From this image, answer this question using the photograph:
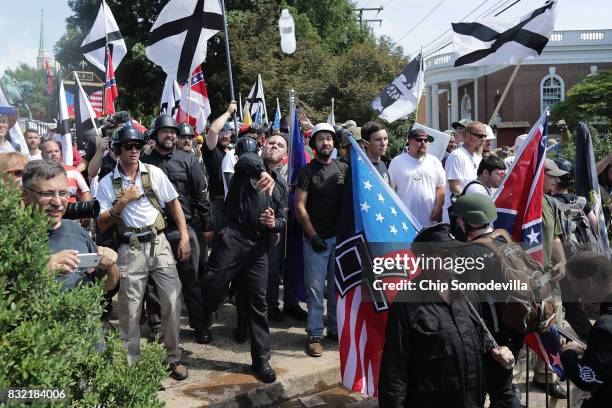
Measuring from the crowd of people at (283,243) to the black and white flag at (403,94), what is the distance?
1.59 metres

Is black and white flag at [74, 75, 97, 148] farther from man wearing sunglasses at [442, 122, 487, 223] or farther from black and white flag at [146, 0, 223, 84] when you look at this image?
man wearing sunglasses at [442, 122, 487, 223]

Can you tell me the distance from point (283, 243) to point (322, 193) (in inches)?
31.3

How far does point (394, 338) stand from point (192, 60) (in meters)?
4.72

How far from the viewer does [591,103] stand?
29828 mm

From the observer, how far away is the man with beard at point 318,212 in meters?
5.43

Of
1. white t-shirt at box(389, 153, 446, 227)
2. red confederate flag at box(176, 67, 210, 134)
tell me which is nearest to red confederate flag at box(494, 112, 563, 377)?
white t-shirt at box(389, 153, 446, 227)

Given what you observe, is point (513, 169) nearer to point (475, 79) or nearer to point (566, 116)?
point (566, 116)

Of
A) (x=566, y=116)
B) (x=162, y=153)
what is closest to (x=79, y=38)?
(x=566, y=116)

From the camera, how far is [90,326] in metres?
2.17

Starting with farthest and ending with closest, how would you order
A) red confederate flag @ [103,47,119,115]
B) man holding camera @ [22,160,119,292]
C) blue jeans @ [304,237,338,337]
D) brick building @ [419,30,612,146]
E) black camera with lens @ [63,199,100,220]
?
brick building @ [419,30,612,146] → red confederate flag @ [103,47,119,115] → blue jeans @ [304,237,338,337] → black camera with lens @ [63,199,100,220] → man holding camera @ [22,160,119,292]

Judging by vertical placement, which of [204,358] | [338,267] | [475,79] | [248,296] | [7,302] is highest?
[475,79]

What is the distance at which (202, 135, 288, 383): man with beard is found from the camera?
15.9 ft

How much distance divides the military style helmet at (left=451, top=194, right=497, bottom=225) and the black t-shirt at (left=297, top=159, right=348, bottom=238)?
7.10 feet

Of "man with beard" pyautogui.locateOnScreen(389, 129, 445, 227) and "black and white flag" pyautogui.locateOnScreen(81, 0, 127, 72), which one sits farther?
"black and white flag" pyautogui.locateOnScreen(81, 0, 127, 72)
